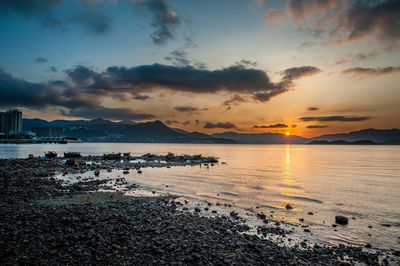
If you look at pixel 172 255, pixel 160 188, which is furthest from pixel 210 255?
pixel 160 188

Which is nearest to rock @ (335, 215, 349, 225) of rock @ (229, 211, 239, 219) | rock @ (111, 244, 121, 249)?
rock @ (229, 211, 239, 219)

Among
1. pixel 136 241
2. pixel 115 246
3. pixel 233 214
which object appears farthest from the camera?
pixel 233 214

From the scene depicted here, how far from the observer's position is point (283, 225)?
1611cm

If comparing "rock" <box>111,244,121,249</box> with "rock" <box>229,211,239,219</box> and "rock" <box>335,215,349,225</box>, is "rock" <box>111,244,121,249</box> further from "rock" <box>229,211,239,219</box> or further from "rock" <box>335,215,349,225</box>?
"rock" <box>335,215,349,225</box>

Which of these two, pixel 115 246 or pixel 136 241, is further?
pixel 136 241

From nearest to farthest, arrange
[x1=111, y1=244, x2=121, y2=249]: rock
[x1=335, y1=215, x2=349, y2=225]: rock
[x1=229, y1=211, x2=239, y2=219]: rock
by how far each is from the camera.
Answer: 1. [x1=111, y1=244, x2=121, y2=249]: rock
2. [x1=335, y1=215, x2=349, y2=225]: rock
3. [x1=229, y1=211, x2=239, y2=219]: rock

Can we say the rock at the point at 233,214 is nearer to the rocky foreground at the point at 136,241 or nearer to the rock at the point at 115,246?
the rocky foreground at the point at 136,241

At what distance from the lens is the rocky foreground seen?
9.61 metres

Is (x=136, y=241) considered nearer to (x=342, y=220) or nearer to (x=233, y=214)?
(x=233, y=214)

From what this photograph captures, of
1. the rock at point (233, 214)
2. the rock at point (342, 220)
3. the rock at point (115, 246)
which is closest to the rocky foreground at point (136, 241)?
the rock at point (115, 246)

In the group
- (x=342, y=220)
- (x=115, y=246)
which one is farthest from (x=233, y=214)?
(x=115, y=246)

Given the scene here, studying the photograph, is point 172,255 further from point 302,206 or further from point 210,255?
point 302,206

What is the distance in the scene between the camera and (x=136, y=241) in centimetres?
1120

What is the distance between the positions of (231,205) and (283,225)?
19.6ft
